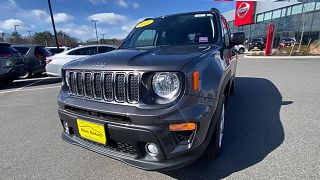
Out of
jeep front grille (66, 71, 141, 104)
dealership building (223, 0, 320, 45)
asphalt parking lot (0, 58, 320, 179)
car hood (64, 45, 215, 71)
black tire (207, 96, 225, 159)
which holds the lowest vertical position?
asphalt parking lot (0, 58, 320, 179)

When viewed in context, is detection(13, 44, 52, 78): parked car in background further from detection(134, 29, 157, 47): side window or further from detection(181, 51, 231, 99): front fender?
detection(181, 51, 231, 99): front fender

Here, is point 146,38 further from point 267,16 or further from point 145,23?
point 267,16

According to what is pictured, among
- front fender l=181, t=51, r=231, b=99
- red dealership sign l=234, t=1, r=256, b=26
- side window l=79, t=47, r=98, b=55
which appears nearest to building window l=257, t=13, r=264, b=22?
red dealership sign l=234, t=1, r=256, b=26

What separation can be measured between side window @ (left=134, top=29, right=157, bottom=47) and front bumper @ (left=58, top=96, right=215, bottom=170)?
172 cm

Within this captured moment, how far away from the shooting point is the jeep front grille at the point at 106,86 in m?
2.11

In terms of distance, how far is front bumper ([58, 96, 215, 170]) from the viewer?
1961 mm

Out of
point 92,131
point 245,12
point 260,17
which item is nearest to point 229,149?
point 92,131

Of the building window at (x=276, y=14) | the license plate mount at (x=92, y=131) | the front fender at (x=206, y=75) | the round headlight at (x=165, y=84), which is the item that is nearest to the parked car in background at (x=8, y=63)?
the license plate mount at (x=92, y=131)

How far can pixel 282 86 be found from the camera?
6828 mm

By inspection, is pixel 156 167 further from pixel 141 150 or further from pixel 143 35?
pixel 143 35

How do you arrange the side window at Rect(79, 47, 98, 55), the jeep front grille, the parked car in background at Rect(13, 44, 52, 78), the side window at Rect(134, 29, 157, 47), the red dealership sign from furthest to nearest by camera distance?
1. the red dealership sign
2. the parked car in background at Rect(13, 44, 52, 78)
3. the side window at Rect(79, 47, 98, 55)
4. the side window at Rect(134, 29, 157, 47)
5. the jeep front grille

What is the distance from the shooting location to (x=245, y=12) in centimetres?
4581

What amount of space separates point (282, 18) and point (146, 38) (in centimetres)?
4325

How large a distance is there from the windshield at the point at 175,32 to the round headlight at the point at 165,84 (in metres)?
1.35
